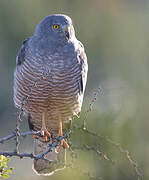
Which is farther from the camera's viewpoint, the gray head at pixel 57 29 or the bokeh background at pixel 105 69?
the bokeh background at pixel 105 69

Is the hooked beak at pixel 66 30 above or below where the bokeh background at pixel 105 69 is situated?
above

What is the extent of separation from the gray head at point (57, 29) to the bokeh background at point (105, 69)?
176 cm

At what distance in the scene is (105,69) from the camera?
1365cm

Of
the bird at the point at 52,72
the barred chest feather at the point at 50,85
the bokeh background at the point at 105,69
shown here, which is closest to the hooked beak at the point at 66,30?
the bird at the point at 52,72

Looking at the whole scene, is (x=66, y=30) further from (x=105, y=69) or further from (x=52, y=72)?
(x=105, y=69)

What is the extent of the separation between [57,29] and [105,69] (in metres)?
8.41

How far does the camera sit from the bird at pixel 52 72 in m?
5.04

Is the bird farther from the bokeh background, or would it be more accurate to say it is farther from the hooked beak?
the bokeh background

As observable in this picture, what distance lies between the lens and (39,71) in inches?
194

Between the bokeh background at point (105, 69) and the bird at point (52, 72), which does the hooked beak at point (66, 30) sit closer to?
the bird at point (52, 72)

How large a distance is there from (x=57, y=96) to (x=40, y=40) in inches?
25.9

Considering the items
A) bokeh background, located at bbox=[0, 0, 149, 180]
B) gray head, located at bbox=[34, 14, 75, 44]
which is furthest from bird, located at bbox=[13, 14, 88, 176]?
bokeh background, located at bbox=[0, 0, 149, 180]

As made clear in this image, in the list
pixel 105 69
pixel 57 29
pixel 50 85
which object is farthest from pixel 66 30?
pixel 105 69

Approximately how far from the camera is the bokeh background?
6867 mm
